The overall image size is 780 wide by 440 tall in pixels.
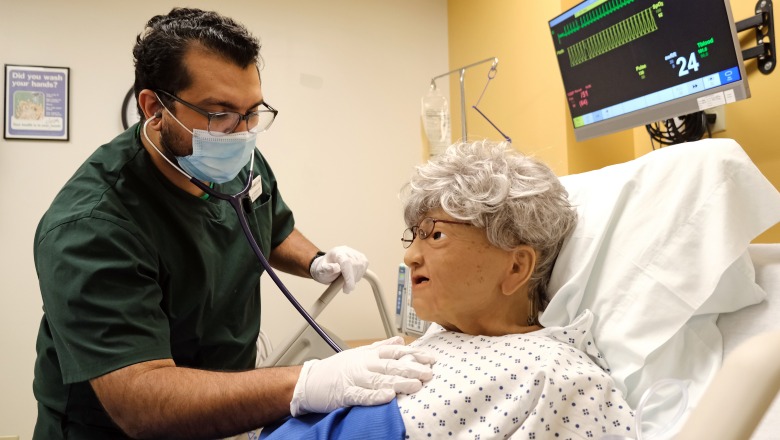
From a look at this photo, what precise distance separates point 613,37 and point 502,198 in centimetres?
123

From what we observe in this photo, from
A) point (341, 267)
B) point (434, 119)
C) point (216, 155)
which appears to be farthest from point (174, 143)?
point (434, 119)

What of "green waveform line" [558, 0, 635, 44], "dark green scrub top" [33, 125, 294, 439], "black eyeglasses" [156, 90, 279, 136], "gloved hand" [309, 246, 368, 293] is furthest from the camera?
"green waveform line" [558, 0, 635, 44]

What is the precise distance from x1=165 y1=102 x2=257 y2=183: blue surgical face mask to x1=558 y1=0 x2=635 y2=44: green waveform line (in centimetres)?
132

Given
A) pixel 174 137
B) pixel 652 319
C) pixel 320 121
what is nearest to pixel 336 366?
pixel 652 319

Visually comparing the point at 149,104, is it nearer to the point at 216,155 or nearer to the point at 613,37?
the point at 216,155

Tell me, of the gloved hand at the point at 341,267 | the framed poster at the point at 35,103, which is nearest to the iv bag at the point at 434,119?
the gloved hand at the point at 341,267

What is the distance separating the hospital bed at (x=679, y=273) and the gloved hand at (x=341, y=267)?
2.42 feet

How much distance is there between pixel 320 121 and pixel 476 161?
226cm

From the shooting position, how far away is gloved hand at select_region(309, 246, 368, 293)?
180cm

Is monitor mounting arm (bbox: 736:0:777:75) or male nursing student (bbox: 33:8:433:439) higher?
monitor mounting arm (bbox: 736:0:777:75)

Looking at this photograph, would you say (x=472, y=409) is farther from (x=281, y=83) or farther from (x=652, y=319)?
(x=281, y=83)

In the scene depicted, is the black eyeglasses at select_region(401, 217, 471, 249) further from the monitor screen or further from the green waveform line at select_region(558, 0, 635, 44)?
the green waveform line at select_region(558, 0, 635, 44)

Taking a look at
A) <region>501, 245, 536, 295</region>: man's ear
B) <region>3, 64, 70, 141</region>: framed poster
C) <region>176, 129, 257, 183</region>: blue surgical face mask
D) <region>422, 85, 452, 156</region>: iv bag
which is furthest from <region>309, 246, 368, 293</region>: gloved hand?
<region>3, 64, 70, 141</region>: framed poster

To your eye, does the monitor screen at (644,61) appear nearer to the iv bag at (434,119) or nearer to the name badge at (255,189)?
the iv bag at (434,119)
